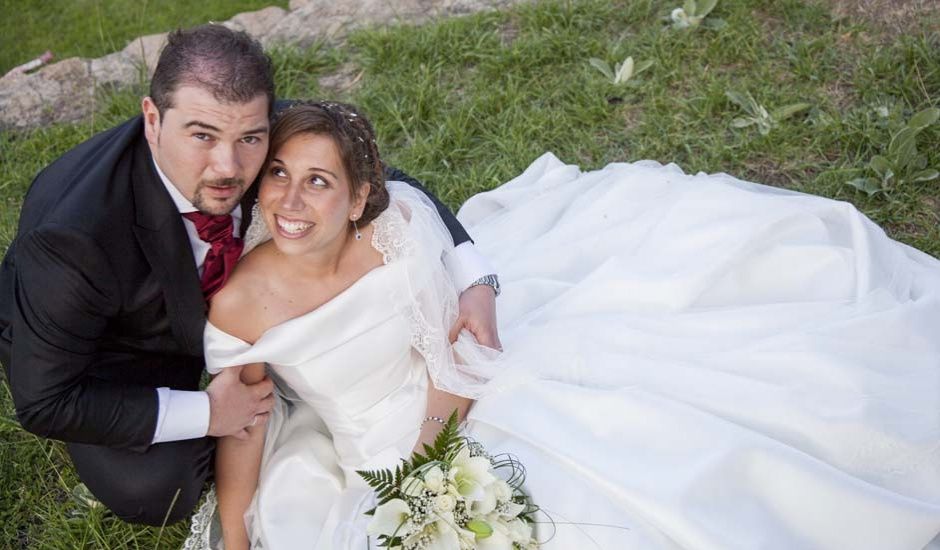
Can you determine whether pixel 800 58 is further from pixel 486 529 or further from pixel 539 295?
pixel 486 529

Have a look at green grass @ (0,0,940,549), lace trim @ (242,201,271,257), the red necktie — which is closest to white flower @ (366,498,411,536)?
the red necktie

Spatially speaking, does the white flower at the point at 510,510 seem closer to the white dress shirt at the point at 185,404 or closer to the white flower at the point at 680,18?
the white dress shirt at the point at 185,404

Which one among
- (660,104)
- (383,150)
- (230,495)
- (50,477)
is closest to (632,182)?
(660,104)

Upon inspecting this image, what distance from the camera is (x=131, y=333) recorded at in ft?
9.70

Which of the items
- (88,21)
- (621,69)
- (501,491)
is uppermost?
(501,491)

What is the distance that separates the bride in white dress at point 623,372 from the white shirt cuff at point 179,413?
0.14 meters

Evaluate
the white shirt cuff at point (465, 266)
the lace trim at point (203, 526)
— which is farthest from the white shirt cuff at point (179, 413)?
the white shirt cuff at point (465, 266)

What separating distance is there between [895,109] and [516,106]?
191 cm

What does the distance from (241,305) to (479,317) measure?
846mm

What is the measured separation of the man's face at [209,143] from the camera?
263cm

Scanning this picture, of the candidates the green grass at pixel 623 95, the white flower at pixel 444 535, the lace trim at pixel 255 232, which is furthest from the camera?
the green grass at pixel 623 95

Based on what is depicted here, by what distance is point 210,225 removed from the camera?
2803mm

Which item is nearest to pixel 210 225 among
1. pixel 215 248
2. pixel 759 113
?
pixel 215 248

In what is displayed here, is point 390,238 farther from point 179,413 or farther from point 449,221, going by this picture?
point 179,413
